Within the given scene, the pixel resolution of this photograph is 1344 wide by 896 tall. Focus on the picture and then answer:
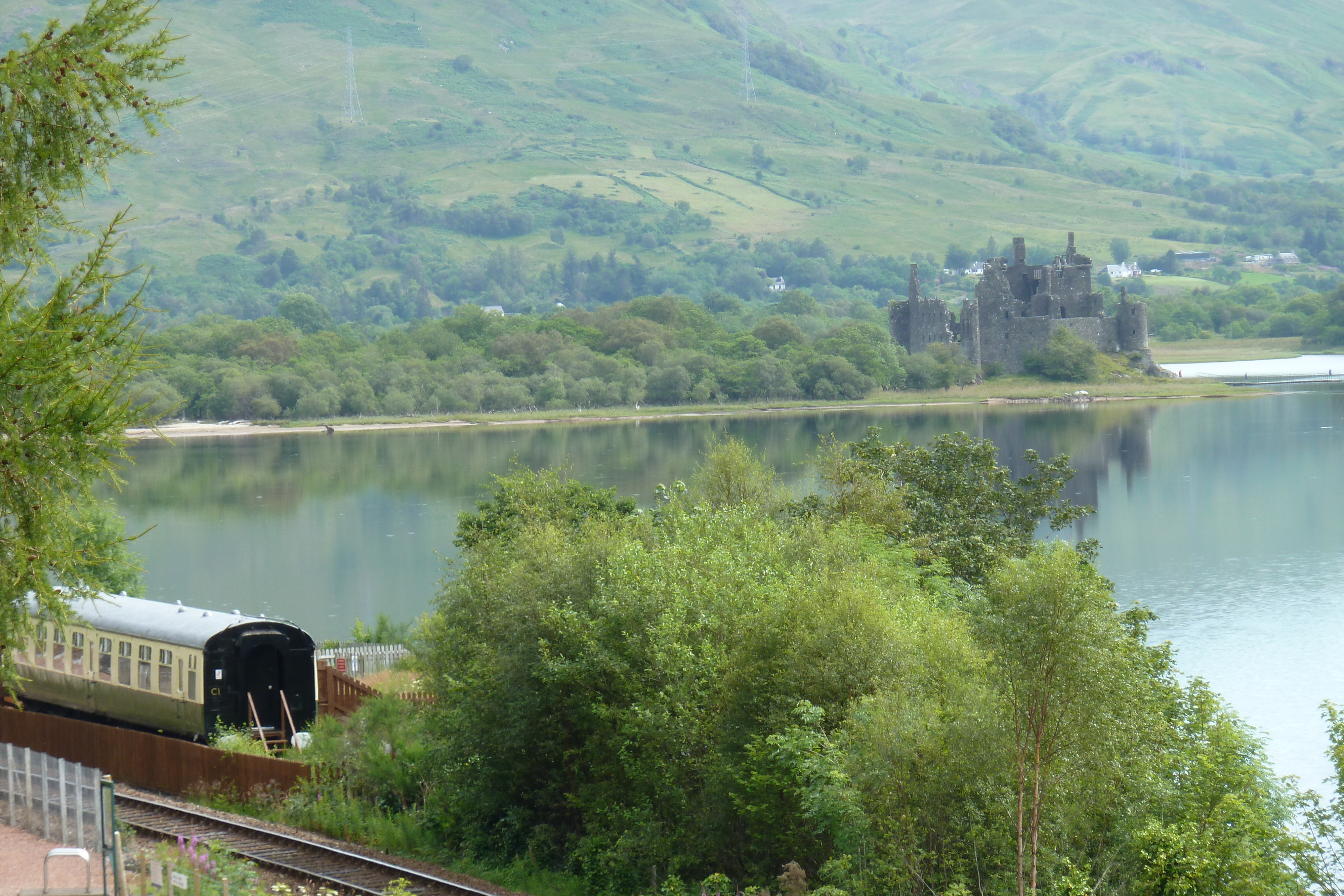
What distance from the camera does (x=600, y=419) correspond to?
10481 cm

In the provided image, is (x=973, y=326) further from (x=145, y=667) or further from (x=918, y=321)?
(x=145, y=667)

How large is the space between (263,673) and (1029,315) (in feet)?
313

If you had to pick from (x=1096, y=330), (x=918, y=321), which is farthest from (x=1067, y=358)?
(x=918, y=321)

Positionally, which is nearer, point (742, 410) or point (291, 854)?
point (291, 854)

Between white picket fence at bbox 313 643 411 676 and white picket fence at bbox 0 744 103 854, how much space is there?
12.2 metres

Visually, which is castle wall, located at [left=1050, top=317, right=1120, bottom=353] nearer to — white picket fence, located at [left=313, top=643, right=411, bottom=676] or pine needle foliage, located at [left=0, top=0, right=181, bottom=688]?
white picket fence, located at [left=313, top=643, right=411, bottom=676]

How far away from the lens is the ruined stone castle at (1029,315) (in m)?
110

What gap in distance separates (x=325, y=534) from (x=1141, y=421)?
51.7m

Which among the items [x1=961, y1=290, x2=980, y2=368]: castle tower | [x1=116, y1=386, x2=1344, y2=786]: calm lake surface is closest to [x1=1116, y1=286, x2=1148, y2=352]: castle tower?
[x1=961, y1=290, x2=980, y2=368]: castle tower

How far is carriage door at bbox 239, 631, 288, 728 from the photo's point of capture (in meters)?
22.8

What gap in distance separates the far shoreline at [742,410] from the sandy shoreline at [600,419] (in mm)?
86

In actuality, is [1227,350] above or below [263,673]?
above

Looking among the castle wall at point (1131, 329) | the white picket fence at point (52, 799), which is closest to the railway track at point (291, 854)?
the white picket fence at point (52, 799)

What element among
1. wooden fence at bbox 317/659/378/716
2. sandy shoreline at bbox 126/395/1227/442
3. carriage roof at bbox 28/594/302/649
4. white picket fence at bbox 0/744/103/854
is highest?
sandy shoreline at bbox 126/395/1227/442
